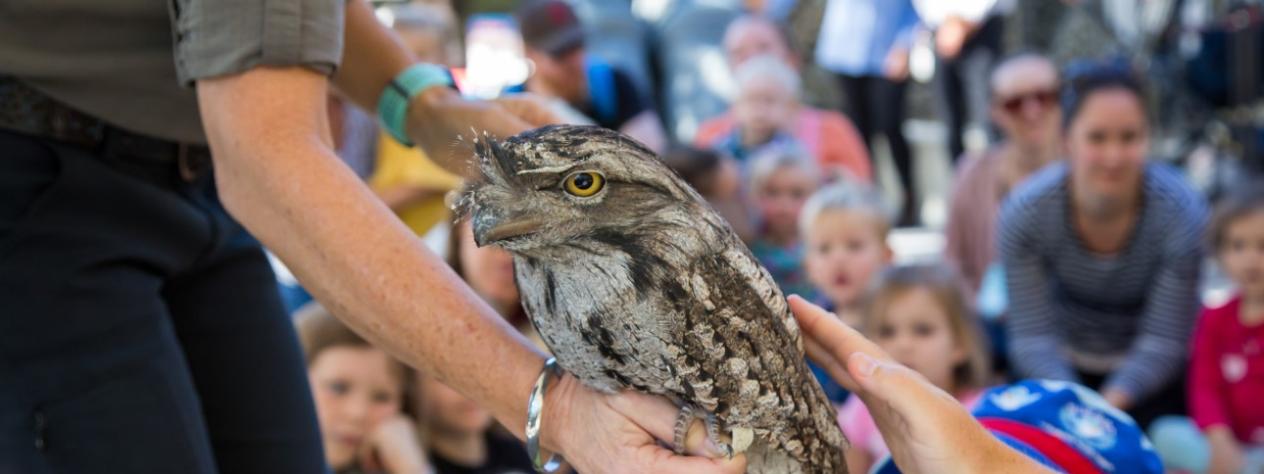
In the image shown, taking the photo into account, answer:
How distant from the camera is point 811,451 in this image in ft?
4.60

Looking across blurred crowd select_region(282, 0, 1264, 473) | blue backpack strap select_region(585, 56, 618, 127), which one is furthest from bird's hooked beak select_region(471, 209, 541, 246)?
blue backpack strap select_region(585, 56, 618, 127)

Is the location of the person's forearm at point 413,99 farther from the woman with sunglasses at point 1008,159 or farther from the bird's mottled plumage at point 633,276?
the woman with sunglasses at point 1008,159

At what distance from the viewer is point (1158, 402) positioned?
3830mm

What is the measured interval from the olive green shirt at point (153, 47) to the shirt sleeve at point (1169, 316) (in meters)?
2.96

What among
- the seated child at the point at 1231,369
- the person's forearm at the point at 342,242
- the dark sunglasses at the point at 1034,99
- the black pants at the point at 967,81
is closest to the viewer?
the person's forearm at the point at 342,242

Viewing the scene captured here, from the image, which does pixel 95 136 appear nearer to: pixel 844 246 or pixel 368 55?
pixel 368 55

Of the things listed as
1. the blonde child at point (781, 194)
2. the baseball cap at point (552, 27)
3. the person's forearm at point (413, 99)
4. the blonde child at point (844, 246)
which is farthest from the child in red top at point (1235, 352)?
the person's forearm at point (413, 99)

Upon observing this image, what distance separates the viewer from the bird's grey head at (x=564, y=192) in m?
1.17

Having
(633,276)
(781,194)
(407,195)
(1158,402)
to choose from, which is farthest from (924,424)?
(407,195)

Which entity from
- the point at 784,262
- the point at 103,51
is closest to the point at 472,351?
the point at 103,51

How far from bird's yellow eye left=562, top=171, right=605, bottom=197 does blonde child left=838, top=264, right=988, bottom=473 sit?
213 cm

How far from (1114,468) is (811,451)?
0.48 m

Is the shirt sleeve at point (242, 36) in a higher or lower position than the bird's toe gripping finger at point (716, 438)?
higher

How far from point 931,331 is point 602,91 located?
6.80ft
